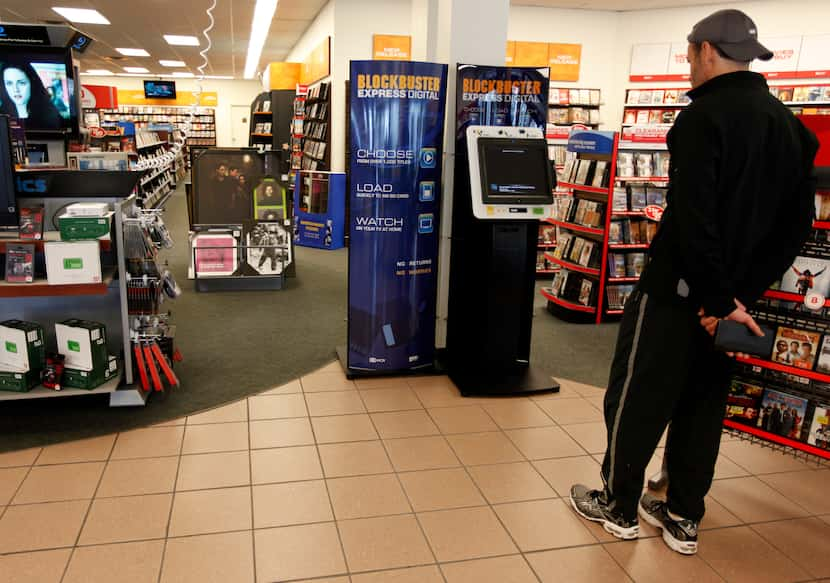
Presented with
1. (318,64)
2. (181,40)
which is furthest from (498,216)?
(181,40)

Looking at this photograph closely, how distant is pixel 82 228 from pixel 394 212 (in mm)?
1780

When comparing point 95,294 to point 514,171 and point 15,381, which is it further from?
point 514,171

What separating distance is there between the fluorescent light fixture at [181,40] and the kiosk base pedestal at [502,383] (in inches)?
502

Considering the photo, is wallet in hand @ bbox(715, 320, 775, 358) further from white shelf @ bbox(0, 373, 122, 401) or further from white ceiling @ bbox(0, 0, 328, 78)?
white ceiling @ bbox(0, 0, 328, 78)

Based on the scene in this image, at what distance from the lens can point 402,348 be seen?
4203 mm

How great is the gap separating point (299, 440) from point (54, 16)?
1183cm

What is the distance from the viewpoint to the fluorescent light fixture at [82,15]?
10875 millimetres

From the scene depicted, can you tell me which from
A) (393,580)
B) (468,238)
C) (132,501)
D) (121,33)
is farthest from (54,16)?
(393,580)

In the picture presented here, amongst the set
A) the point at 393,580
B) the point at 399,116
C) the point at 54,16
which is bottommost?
the point at 393,580

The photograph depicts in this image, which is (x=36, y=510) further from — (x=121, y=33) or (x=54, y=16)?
(x=121, y=33)

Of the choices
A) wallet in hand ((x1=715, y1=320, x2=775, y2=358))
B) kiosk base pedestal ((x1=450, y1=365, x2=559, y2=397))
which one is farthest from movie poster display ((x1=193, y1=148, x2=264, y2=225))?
wallet in hand ((x1=715, y1=320, x2=775, y2=358))

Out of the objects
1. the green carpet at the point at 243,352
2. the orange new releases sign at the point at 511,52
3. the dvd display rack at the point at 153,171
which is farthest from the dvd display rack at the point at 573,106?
the dvd display rack at the point at 153,171

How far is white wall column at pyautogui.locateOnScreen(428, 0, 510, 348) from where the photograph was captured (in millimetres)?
4125

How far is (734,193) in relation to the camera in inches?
81.7
